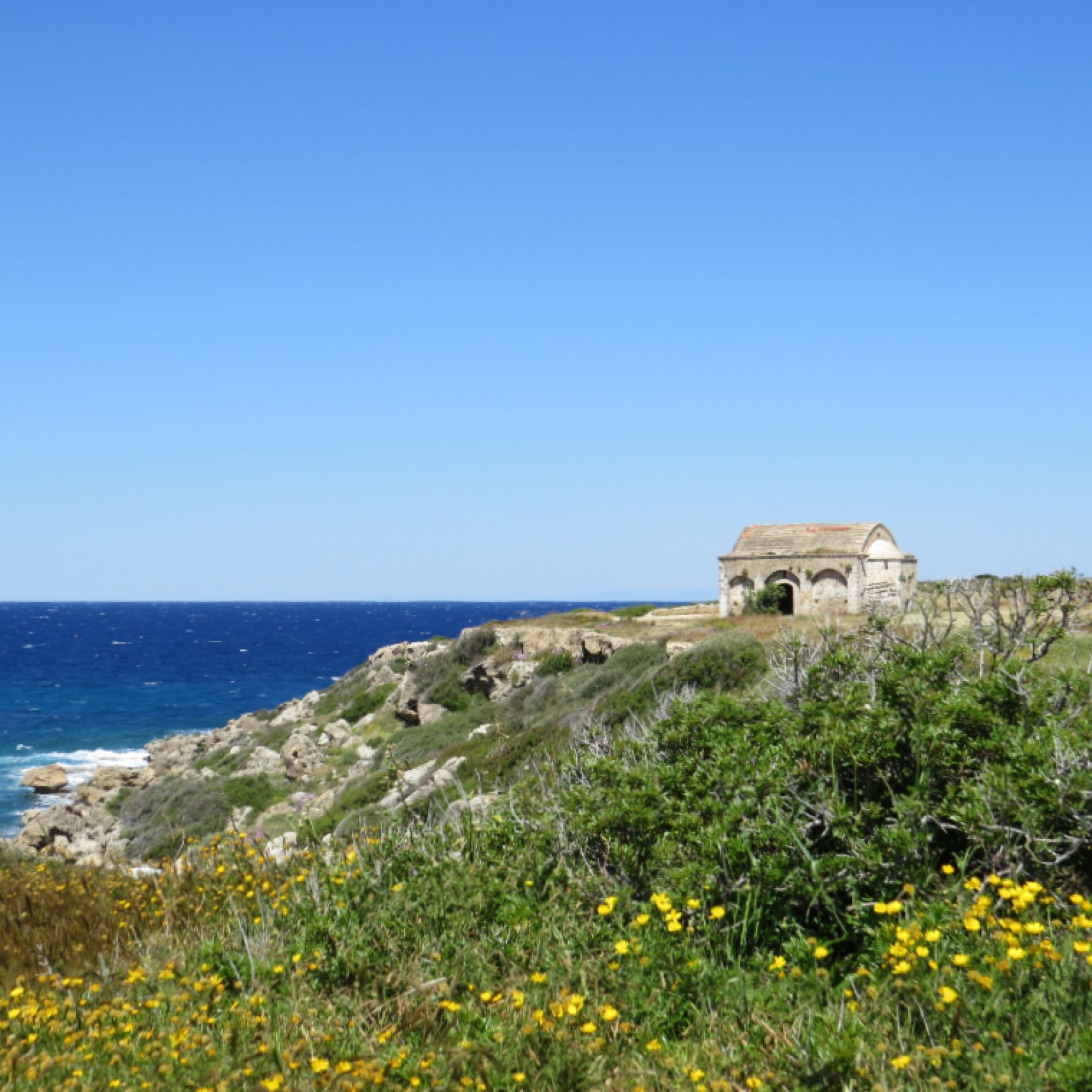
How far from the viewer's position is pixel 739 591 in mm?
38062

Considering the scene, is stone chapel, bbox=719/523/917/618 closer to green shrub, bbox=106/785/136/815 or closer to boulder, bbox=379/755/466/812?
boulder, bbox=379/755/466/812

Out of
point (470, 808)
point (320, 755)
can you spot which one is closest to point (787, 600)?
point (320, 755)

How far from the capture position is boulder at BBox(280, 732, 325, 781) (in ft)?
102

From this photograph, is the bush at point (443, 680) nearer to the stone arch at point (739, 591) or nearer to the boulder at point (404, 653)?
the boulder at point (404, 653)

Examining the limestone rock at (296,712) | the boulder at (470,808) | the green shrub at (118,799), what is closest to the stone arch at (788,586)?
the limestone rock at (296,712)

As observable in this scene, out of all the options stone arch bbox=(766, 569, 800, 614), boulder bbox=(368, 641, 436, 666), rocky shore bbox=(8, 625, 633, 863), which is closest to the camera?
rocky shore bbox=(8, 625, 633, 863)

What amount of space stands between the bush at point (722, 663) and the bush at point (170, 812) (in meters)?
11.8

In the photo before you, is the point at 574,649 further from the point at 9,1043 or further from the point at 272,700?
the point at 272,700

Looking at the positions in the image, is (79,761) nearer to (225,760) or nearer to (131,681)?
(225,760)

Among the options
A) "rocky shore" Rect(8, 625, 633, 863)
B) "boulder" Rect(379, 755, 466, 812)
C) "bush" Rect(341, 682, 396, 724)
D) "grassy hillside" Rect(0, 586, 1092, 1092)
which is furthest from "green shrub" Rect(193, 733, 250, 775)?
"grassy hillside" Rect(0, 586, 1092, 1092)

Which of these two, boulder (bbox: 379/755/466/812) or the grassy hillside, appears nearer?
the grassy hillside

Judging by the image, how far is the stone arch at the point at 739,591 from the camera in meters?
37.9

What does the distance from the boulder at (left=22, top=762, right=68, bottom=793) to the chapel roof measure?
91.7 ft

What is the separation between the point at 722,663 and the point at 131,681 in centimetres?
6374
